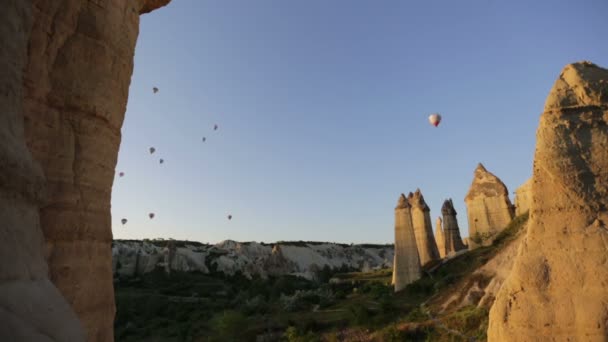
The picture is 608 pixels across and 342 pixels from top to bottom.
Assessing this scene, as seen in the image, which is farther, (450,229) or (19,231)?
(450,229)

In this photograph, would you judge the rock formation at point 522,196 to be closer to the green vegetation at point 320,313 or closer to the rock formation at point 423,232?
the green vegetation at point 320,313

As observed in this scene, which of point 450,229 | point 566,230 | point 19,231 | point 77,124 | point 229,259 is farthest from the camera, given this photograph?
point 229,259

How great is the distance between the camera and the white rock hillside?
5472cm

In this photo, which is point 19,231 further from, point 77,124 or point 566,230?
point 566,230

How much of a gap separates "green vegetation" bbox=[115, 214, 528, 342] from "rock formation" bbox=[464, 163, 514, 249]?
7.07 m

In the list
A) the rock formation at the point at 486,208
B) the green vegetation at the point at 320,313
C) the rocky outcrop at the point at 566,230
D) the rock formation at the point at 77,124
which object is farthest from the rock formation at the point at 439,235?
the rock formation at the point at 77,124

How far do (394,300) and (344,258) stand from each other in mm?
63127

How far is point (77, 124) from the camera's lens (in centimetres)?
432

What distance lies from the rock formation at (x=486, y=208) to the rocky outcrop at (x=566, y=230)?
95.2ft

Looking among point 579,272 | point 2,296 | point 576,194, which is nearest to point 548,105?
point 576,194

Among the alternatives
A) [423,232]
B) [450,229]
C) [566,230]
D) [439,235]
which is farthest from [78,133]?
[439,235]

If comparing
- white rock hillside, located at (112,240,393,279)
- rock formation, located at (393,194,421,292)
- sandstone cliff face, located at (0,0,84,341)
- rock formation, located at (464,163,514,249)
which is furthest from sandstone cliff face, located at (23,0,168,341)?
white rock hillside, located at (112,240,393,279)

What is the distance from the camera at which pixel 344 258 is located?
8712cm

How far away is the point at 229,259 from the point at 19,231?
201 ft
